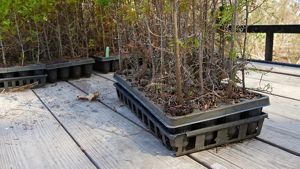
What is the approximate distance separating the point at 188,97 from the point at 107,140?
425mm

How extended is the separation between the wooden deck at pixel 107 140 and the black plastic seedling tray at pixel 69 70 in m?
0.60

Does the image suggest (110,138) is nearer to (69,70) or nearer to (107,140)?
(107,140)

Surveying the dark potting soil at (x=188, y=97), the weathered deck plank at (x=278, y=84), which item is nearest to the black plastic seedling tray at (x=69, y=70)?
the dark potting soil at (x=188, y=97)

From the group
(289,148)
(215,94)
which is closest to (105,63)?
(215,94)

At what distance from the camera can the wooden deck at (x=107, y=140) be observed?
45.6 inches

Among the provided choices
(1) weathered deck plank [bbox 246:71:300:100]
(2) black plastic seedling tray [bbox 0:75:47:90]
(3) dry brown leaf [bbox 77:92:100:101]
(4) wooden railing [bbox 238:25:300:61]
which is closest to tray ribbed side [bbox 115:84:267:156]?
(1) weathered deck plank [bbox 246:71:300:100]

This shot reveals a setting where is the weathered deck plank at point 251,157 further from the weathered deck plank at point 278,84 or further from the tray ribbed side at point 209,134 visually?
the weathered deck plank at point 278,84

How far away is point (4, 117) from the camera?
175 cm

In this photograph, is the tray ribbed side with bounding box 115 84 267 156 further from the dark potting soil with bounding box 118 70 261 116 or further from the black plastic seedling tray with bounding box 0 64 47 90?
the black plastic seedling tray with bounding box 0 64 47 90

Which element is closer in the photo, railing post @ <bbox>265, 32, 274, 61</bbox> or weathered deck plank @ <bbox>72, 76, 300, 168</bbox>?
weathered deck plank @ <bbox>72, 76, 300, 168</bbox>

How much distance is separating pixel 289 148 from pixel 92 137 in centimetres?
88

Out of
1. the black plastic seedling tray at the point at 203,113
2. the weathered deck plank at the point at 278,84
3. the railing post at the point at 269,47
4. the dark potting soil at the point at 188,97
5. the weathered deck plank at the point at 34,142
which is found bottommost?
the weathered deck plank at the point at 34,142

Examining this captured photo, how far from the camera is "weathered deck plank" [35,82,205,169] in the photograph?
116 centimetres

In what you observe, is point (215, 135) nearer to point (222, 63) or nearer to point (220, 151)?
point (220, 151)
